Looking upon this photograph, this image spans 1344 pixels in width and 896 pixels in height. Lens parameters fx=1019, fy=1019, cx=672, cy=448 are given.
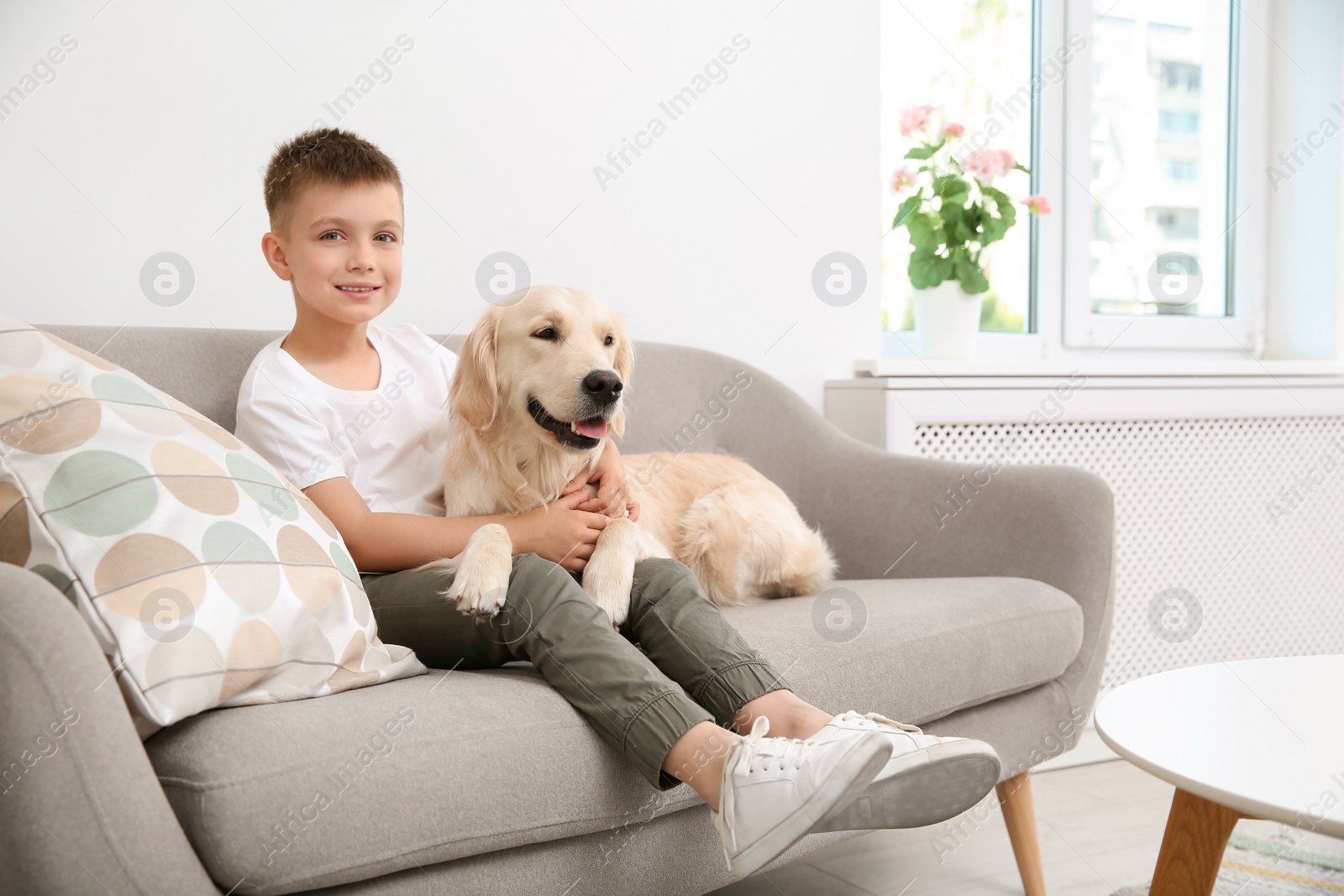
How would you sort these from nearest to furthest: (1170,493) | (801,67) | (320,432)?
1. (320,432)
2. (801,67)
3. (1170,493)

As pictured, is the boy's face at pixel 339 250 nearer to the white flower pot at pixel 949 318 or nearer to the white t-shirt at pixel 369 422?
the white t-shirt at pixel 369 422

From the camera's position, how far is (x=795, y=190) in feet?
9.14

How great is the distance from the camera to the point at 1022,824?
186 centimetres

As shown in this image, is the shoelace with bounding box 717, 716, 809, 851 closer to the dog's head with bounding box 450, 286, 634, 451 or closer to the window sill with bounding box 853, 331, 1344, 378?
the dog's head with bounding box 450, 286, 634, 451

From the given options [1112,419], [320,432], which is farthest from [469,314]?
[1112,419]

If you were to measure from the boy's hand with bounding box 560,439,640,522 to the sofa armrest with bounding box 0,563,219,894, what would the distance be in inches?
34.0

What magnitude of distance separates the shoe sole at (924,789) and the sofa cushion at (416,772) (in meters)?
0.25

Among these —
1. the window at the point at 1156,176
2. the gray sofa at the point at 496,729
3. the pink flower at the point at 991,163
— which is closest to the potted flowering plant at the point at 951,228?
the pink flower at the point at 991,163

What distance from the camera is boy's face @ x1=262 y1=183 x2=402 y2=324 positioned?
5.50 feet

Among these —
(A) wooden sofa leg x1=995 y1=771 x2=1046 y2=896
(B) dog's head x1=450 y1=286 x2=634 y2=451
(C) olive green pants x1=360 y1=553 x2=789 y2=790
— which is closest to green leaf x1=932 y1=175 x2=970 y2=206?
(B) dog's head x1=450 y1=286 x2=634 y2=451

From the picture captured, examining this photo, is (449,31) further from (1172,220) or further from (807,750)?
(1172,220)

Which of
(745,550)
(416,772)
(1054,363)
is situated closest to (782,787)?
(416,772)

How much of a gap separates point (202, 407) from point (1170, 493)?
2606mm

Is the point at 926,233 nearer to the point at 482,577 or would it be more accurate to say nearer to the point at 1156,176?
the point at 1156,176
